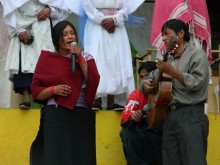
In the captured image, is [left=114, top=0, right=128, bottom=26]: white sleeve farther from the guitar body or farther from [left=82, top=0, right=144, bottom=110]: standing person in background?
the guitar body

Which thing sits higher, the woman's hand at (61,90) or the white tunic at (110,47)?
the white tunic at (110,47)

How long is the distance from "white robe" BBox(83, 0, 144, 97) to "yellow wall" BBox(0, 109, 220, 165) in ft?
1.30

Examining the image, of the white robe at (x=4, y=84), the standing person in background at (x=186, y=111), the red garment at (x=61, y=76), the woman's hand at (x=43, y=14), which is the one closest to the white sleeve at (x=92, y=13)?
the woman's hand at (x=43, y=14)

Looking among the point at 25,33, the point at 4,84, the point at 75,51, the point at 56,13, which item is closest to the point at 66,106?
the point at 75,51

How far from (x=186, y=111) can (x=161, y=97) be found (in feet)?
0.75

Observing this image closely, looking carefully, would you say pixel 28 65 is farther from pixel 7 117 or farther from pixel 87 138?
pixel 87 138

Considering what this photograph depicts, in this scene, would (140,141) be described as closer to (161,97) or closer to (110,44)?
(161,97)

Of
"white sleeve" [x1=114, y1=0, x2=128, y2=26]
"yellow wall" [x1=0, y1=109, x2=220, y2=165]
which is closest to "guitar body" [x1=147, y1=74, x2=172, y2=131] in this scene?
"yellow wall" [x1=0, y1=109, x2=220, y2=165]

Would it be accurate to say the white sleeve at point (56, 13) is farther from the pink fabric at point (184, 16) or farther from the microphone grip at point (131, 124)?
the microphone grip at point (131, 124)

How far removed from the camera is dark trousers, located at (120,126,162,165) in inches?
277

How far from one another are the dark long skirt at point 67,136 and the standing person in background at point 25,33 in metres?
1.99

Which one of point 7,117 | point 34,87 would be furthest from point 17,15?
point 34,87

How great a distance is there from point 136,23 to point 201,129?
9.22 feet

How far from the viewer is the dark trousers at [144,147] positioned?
7039 millimetres
